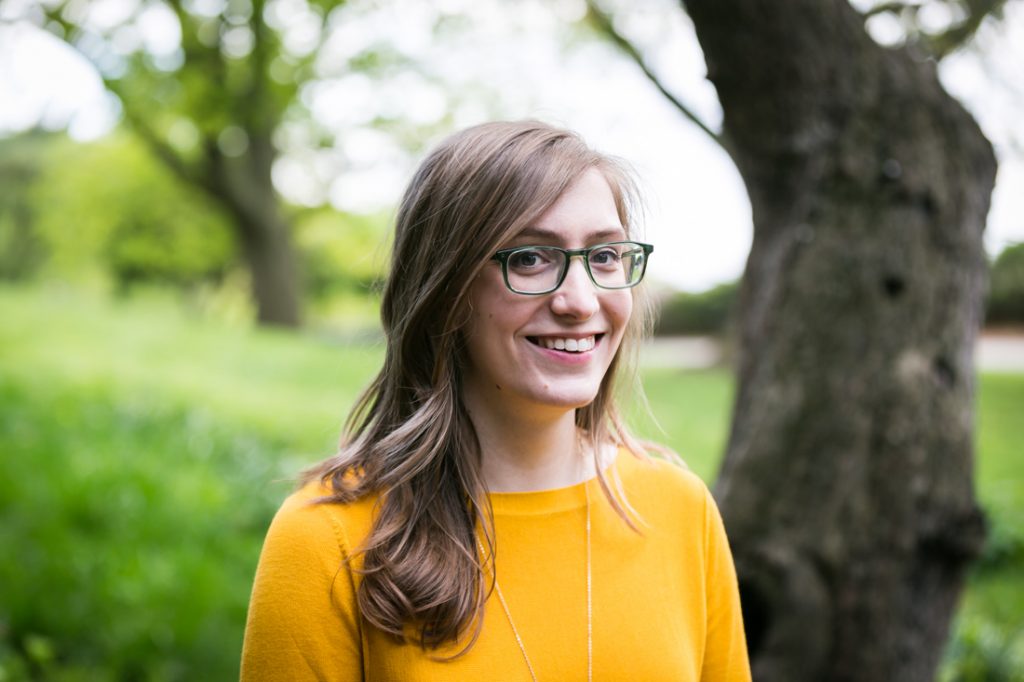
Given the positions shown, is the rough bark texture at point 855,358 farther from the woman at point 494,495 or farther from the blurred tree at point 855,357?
the woman at point 494,495

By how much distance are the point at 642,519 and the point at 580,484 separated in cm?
16

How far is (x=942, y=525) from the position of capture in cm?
295

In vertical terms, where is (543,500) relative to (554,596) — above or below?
above

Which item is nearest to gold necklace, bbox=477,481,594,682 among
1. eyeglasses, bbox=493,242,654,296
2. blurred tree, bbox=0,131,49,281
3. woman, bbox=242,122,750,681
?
woman, bbox=242,122,750,681

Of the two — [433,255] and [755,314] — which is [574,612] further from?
[755,314]

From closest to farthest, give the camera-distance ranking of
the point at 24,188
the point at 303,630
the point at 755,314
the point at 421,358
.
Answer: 1. the point at 303,630
2. the point at 421,358
3. the point at 755,314
4. the point at 24,188

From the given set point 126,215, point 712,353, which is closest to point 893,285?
point 712,353

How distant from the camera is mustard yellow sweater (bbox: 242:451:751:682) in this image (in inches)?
65.2

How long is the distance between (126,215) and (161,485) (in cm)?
1981

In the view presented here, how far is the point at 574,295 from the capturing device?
1.76m

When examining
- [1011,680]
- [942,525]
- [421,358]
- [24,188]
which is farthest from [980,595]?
[24,188]

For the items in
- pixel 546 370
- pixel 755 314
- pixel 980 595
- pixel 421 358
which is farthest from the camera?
pixel 980 595

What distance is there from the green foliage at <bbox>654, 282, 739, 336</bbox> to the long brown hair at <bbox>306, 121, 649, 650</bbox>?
68.0ft

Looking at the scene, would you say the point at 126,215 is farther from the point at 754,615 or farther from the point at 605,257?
the point at 605,257
